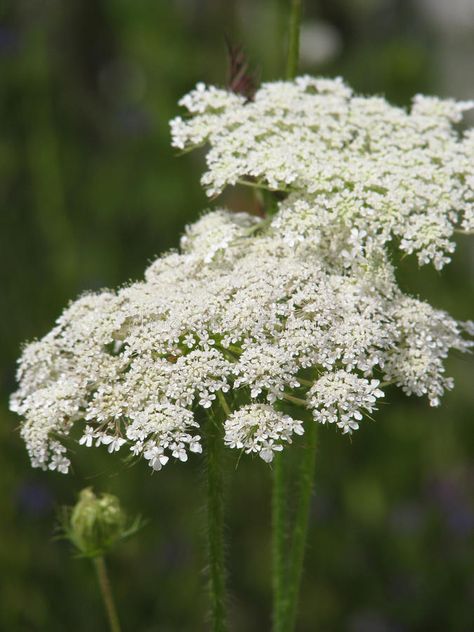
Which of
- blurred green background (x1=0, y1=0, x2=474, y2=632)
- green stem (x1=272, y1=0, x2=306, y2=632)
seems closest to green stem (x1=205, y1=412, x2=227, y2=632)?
green stem (x1=272, y1=0, x2=306, y2=632)

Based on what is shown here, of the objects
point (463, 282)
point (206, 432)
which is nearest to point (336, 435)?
point (463, 282)

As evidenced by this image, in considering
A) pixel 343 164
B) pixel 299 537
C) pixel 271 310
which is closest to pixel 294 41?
pixel 343 164

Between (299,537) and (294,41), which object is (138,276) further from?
(299,537)

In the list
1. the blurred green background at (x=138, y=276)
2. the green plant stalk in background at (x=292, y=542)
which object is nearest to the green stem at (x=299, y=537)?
the green plant stalk in background at (x=292, y=542)

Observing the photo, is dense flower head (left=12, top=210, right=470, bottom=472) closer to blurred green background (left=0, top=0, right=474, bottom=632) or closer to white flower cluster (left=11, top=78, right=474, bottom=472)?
white flower cluster (left=11, top=78, right=474, bottom=472)

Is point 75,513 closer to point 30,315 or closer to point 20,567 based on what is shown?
point 20,567

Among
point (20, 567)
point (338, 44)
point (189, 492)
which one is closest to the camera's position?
point (20, 567)
